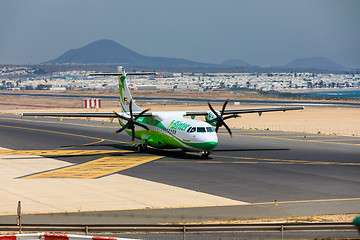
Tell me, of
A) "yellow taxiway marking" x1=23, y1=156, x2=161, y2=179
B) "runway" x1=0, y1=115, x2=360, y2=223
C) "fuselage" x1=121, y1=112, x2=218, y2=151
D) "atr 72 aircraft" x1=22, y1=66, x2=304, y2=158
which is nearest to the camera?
"runway" x1=0, y1=115, x2=360, y2=223

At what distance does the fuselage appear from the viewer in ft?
156

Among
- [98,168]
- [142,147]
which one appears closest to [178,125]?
[142,147]

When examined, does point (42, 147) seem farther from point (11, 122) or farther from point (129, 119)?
point (11, 122)

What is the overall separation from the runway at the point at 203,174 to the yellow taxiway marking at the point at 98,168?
0.08 metres

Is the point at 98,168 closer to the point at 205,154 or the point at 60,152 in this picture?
the point at 205,154

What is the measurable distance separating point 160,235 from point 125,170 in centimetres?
2147

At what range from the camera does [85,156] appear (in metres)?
52.4

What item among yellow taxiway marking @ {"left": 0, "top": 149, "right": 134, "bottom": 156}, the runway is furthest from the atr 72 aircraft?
yellow taxiway marking @ {"left": 0, "top": 149, "right": 134, "bottom": 156}

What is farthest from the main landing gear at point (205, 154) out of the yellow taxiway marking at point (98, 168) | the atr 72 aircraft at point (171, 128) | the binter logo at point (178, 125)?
the yellow taxiway marking at point (98, 168)

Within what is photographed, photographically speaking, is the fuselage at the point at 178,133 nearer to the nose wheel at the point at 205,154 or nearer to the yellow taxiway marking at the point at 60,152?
the nose wheel at the point at 205,154

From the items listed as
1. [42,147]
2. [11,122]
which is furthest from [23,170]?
[11,122]

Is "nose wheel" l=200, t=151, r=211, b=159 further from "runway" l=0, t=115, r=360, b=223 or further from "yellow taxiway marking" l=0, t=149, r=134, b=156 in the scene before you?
"yellow taxiway marking" l=0, t=149, r=134, b=156

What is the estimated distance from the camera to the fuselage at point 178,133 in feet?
156

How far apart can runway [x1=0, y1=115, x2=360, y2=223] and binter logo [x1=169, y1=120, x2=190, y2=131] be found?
9.64ft
